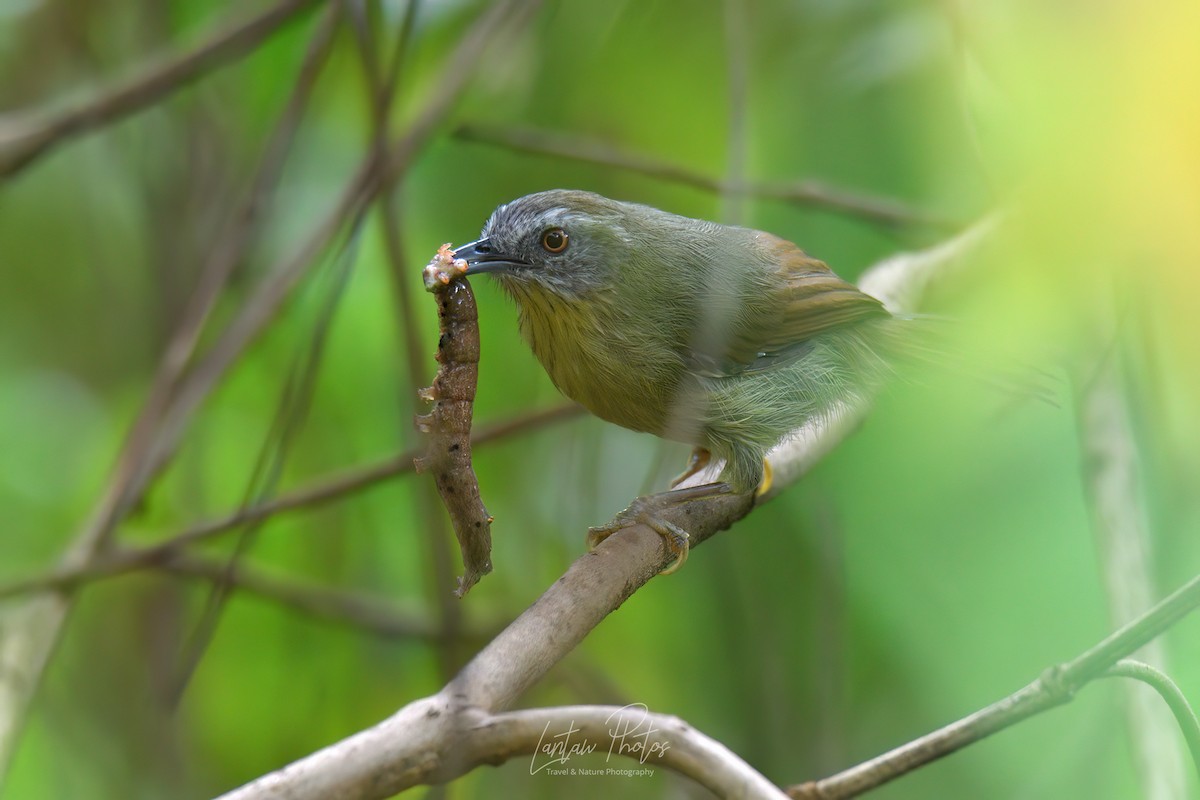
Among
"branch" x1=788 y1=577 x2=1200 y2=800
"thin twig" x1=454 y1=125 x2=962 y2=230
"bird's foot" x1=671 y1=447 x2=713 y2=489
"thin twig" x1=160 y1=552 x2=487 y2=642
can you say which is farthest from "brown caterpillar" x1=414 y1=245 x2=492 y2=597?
"thin twig" x1=160 y1=552 x2=487 y2=642

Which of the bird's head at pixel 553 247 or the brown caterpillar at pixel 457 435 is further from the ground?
the bird's head at pixel 553 247

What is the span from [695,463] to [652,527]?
3.54 feet

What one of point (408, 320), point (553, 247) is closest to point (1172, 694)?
point (408, 320)

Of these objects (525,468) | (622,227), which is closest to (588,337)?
(622,227)

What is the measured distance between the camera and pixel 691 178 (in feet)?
12.8

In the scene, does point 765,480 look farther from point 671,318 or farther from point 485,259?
point 485,259

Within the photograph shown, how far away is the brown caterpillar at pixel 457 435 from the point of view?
5.87ft

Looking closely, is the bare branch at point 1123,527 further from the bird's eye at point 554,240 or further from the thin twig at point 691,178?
the bird's eye at point 554,240

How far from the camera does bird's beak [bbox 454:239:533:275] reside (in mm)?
3087

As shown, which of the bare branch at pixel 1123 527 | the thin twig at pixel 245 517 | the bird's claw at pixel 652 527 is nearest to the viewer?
the bare branch at pixel 1123 527

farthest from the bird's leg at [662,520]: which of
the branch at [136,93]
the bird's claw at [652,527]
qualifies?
the branch at [136,93]

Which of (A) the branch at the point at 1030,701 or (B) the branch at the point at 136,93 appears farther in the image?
(B) the branch at the point at 136,93

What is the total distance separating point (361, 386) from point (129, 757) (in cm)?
160

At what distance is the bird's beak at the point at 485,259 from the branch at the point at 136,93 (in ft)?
4.48
